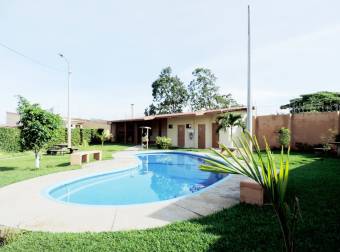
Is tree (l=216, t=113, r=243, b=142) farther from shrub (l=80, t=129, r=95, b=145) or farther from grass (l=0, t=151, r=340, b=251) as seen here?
shrub (l=80, t=129, r=95, b=145)

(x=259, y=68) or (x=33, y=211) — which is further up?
(x=259, y=68)

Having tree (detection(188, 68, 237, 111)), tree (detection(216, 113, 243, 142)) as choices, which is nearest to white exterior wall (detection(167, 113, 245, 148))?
tree (detection(216, 113, 243, 142))

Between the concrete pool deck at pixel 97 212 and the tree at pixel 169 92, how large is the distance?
33.9 m

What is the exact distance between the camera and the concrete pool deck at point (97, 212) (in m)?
4.29

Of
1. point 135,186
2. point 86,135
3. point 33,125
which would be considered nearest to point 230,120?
point 135,186

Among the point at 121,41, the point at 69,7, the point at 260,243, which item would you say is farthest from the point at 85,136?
the point at 260,243

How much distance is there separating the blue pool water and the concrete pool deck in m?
1.36

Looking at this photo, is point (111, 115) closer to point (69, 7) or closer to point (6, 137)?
point (6, 137)

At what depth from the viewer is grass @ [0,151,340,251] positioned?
3340 mm

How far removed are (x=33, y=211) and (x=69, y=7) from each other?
398 inches

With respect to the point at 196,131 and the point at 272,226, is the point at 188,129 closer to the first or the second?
the point at 196,131

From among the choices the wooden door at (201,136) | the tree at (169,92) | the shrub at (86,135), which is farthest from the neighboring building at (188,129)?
the tree at (169,92)

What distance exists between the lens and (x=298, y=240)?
3.40 metres

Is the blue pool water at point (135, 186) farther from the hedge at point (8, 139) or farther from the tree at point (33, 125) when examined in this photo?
the hedge at point (8, 139)
